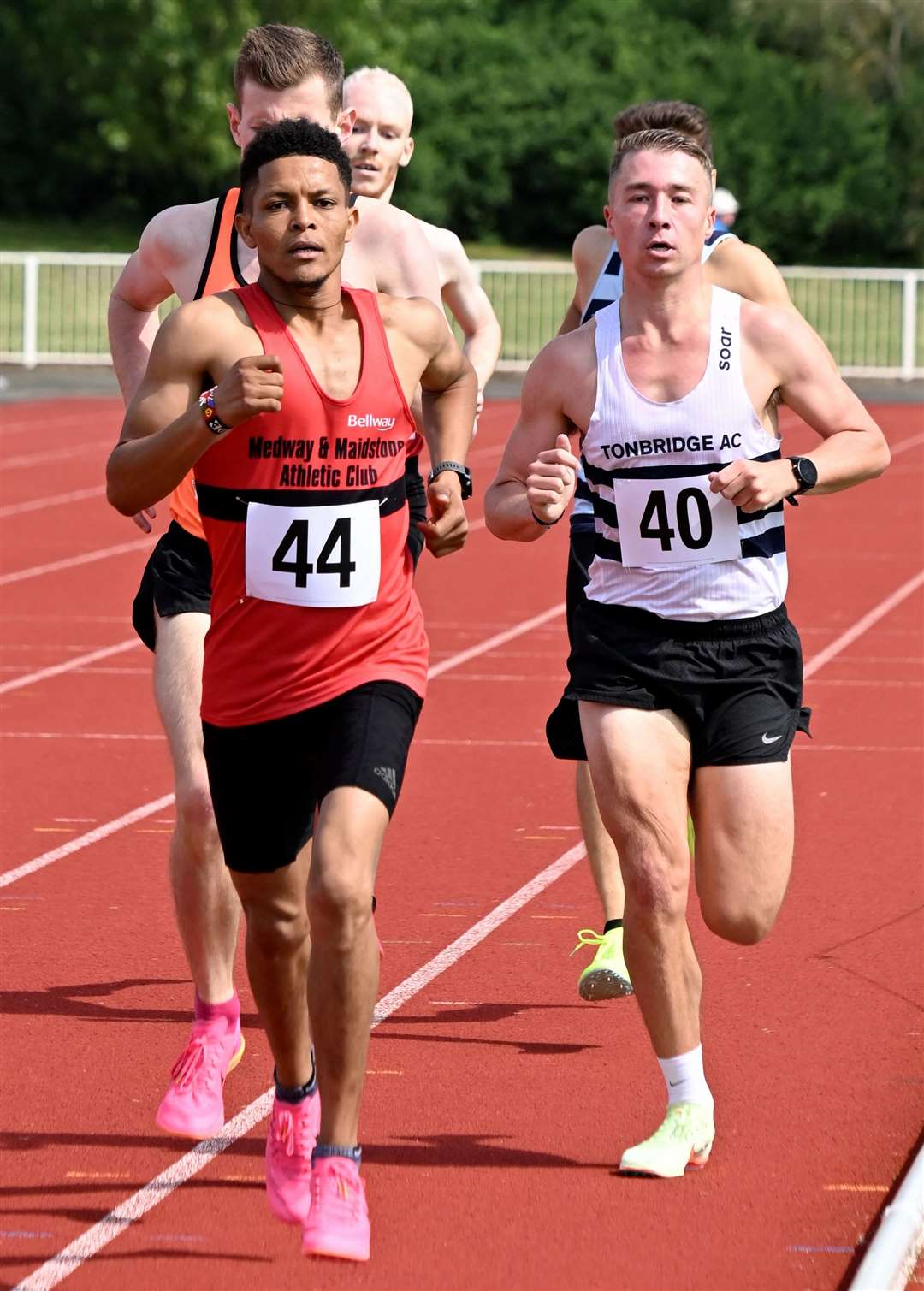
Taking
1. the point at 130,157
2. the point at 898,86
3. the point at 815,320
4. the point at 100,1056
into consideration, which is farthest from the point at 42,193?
the point at 100,1056

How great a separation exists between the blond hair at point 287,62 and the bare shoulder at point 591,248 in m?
1.25

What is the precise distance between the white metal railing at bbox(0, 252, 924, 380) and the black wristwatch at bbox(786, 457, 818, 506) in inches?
1090

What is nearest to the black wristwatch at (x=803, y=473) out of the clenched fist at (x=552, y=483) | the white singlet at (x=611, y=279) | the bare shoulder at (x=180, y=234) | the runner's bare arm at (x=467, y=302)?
the clenched fist at (x=552, y=483)

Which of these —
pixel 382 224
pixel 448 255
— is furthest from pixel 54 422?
pixel 382 224

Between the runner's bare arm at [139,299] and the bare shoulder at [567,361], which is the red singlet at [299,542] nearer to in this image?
the bare shoulder at [567,361]

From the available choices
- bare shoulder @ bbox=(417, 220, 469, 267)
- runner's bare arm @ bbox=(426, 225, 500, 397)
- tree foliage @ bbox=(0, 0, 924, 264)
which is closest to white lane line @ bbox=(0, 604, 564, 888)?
runner's bare arm @ bbox=(426, 225, 500, 397)

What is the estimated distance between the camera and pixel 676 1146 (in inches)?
180

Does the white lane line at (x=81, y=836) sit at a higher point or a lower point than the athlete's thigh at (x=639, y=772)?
lower

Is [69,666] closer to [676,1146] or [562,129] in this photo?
[676,1146]

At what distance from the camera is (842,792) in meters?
8.51

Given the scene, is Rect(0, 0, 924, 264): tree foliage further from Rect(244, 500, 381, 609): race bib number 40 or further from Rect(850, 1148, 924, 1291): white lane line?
Rect(850, 1148, 924, 1291): white lane line

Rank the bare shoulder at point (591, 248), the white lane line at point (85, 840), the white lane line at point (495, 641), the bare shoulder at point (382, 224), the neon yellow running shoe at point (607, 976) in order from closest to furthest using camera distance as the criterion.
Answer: the bare shoulder at point (382, 224), the neon yellow running shoe at point (607, 976), the bare shoulder at point (591, 248), the white lane line at point (85, 840), the white lane line at point (495, 641)

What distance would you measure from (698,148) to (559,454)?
2.42ft

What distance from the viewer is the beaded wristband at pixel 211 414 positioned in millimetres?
4113
